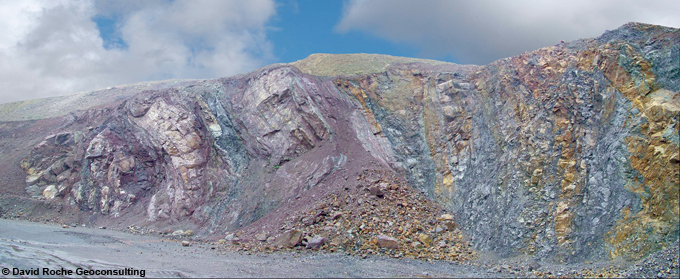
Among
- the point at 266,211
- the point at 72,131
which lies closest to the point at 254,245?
the point at 266,211

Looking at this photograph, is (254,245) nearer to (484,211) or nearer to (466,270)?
(466,270)

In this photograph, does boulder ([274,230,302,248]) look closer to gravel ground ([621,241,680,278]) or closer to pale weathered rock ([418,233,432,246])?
pale weathered rock ([418,233,432,246])

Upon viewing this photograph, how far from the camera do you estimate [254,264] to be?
12516mm

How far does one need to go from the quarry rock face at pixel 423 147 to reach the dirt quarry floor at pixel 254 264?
1081 millimetres

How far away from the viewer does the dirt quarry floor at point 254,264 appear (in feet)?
35.3

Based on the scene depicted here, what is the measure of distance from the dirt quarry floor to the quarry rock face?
3.54 ft

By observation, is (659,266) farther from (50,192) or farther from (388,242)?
(50,192)

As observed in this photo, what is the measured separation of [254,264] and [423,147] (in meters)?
14.4

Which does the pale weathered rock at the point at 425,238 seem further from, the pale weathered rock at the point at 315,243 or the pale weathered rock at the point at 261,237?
the pale weathered rock at the point at 261,237

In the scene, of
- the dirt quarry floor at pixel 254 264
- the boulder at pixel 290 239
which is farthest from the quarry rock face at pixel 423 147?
the boulder at pixel 290 239

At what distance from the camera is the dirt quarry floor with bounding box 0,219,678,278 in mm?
10758

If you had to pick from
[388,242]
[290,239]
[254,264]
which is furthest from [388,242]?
[254,264]

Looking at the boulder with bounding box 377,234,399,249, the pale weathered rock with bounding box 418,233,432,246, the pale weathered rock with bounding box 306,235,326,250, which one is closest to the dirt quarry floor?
the pale weathered rock with bounding box 306,235,326,250

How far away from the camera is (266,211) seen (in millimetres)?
20141
